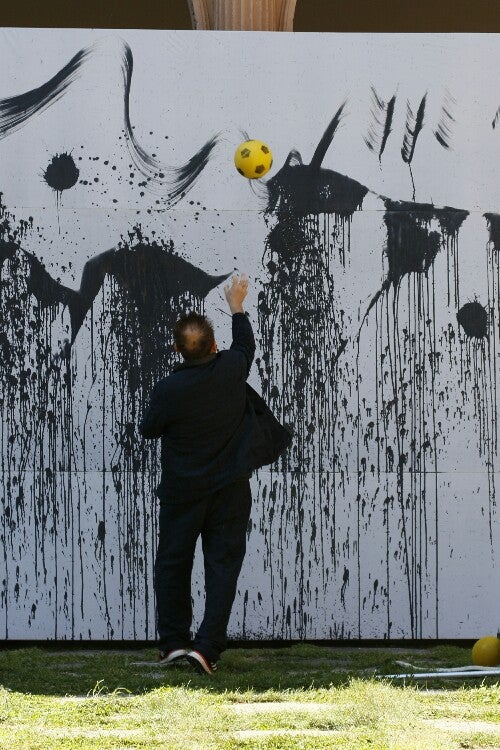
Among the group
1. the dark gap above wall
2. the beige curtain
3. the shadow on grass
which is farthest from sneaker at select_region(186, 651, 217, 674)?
the dark gap above wall

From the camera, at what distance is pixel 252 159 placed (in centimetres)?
616

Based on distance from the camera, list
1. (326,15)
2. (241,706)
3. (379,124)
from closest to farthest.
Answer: (241,706) → (379,124) → (326,15)

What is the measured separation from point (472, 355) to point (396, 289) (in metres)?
0.54

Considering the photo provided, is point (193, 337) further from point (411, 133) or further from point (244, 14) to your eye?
point (244, 14)

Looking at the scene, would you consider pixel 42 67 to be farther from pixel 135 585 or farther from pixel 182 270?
pixel 135 585

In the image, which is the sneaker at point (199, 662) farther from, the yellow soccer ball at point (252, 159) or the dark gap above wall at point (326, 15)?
the dark gap above wall at point (326, 15)

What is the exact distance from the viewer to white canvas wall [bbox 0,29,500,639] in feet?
20.5

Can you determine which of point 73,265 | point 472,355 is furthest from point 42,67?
point 472,355

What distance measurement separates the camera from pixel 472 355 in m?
6.36

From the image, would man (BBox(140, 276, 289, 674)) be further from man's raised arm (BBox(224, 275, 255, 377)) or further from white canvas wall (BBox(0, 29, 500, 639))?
white canvas wall (BBox(0, 29, 500, 639))

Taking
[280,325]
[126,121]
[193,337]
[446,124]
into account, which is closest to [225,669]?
[193,337]

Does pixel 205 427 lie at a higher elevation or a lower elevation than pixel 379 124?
lower

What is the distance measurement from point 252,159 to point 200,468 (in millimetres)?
1760

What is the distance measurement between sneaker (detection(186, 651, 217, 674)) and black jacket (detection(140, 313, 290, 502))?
70cm
